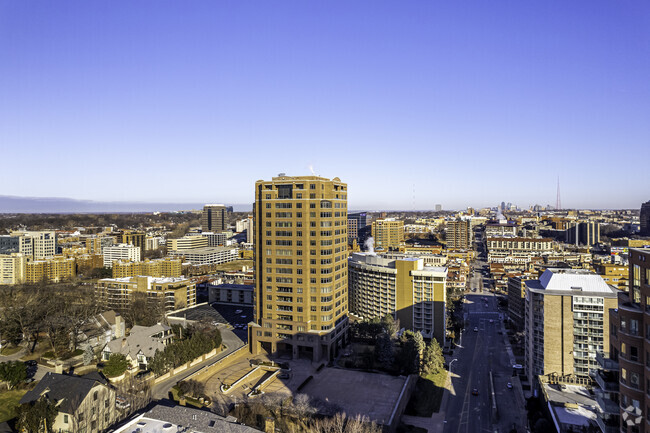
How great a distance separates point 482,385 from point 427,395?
6301mm

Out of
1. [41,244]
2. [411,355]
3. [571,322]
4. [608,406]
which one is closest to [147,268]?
[41,244]

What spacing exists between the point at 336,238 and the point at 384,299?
13006 millimetres

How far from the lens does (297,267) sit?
42.4 metres

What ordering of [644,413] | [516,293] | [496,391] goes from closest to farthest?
[644,413] → [496,391] → [516,293]

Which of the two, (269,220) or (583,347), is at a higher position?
(269,220)

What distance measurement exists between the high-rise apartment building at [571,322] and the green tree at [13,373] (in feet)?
132

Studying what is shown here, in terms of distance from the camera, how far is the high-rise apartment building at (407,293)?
4975 cm

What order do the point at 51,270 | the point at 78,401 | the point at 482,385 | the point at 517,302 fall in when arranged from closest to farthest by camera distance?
the point at 78,401 < the point at 482,385 < the point at 517,302 < the point at 51,270

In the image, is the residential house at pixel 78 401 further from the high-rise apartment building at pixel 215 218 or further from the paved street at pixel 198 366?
the high-rise apartment building at pixel 215 218

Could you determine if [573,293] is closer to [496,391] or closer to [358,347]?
[496,391]

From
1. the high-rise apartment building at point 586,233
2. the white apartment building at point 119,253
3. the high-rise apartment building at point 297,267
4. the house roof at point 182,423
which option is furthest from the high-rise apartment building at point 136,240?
the high-rise apartment building at point 586,233

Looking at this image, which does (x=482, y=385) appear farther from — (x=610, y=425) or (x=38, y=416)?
(x=38, y=416)

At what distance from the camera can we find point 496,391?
38.4 meters

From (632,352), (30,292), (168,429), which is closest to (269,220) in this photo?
(168,429)
